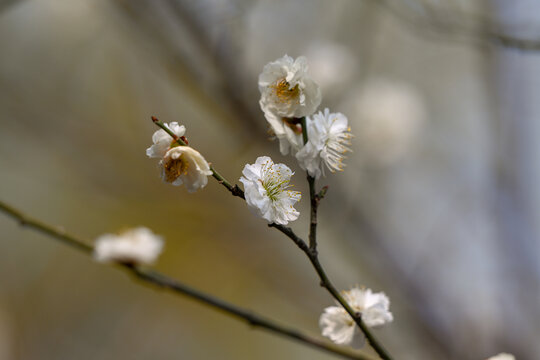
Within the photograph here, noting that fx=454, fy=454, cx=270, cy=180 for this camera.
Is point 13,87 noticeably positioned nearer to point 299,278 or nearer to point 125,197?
point 125,197

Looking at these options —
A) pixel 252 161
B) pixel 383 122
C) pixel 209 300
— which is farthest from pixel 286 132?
pixel 383 122

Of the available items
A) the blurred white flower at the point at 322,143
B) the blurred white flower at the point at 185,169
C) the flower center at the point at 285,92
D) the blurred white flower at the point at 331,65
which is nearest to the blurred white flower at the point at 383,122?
the blurred white flower at the point at 331,65

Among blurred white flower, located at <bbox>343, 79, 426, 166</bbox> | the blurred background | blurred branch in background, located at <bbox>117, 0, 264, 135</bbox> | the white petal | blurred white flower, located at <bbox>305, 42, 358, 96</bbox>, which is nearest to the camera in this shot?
the white petal

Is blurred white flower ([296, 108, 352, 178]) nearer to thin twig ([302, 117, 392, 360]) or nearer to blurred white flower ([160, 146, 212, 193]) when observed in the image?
thin twig ([302, 117, 392, 360])

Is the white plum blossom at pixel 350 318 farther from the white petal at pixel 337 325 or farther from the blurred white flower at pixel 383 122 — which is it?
the blurred white flower at pixel 383 122

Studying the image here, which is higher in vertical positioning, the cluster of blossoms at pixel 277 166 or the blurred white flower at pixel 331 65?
the blurred white flower at pixel 331 65

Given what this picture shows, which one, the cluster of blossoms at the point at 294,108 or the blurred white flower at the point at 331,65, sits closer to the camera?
the cluster of blossoms at the point at 294,108

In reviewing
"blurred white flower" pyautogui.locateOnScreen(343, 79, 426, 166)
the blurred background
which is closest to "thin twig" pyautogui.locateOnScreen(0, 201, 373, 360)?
the blurred background

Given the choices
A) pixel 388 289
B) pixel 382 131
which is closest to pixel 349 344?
pixel 388 289
